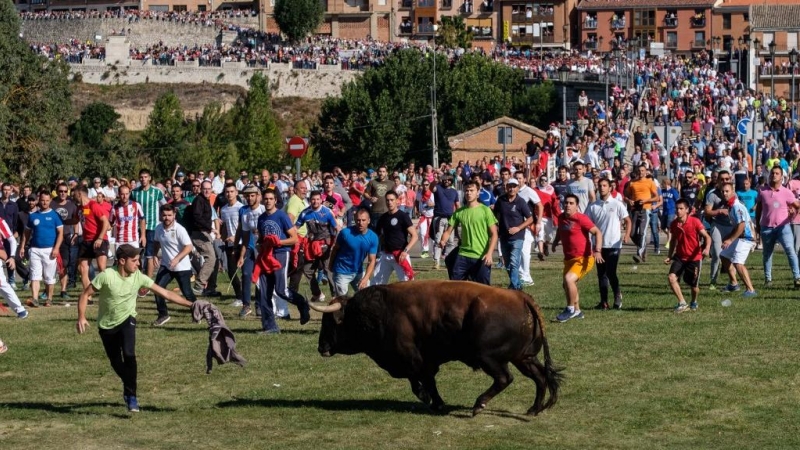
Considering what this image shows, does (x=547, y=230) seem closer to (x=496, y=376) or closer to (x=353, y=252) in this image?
(x=353, y=252)

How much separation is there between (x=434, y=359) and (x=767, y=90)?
98872mm

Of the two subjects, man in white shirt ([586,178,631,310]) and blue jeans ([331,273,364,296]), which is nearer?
blue jeans ([331,273,364,296])

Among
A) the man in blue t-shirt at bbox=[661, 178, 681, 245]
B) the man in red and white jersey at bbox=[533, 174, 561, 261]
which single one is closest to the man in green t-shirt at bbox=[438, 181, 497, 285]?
the man in red and white jersey at bbox=[533, 174, 561, 261]

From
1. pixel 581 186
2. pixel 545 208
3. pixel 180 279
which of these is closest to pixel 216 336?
pixel 180 279

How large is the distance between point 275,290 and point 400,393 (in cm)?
445

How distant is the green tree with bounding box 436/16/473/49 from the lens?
5295 inches


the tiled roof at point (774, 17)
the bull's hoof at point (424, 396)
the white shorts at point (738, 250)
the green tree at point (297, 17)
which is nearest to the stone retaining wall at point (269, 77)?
the green tree at point (297, 17)

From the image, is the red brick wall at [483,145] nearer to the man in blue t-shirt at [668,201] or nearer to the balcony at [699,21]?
the man in blue t-shirt at [668,201]

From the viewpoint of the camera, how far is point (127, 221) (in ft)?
78.2

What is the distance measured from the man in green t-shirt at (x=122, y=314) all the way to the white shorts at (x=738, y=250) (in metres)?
10.8

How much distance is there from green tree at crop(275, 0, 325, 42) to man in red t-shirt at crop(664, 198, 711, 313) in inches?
4587

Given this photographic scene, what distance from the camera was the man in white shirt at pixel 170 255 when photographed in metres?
21.5

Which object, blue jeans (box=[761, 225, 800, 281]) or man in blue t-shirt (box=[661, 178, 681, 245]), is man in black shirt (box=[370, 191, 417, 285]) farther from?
man in blue t-shirt (box=[661, 178, 681, 245])

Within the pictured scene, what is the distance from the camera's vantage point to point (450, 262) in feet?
65.6
